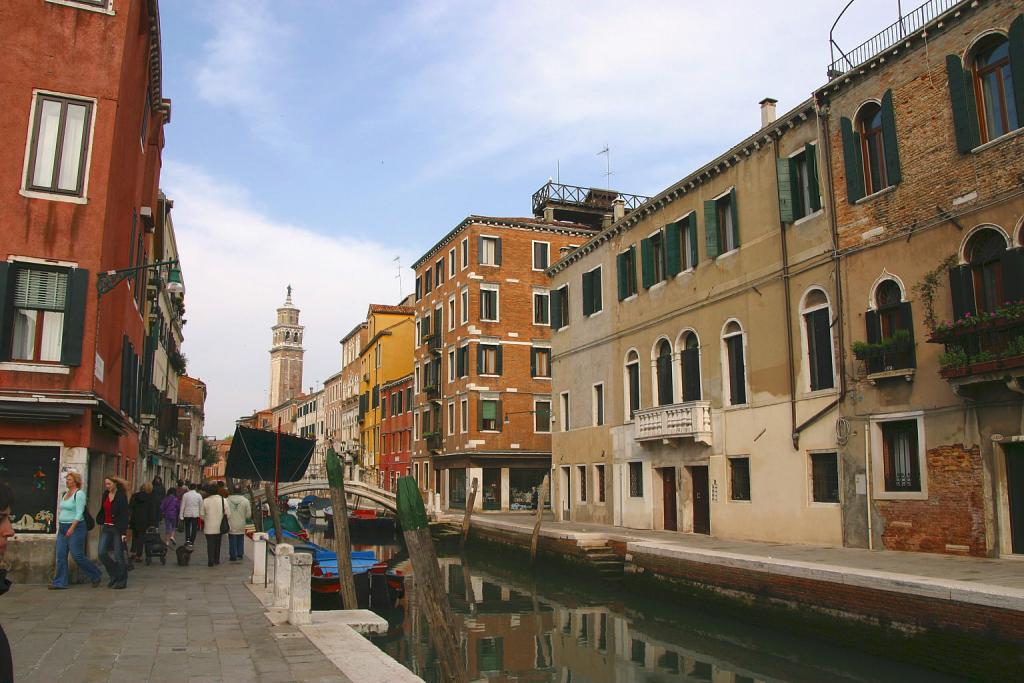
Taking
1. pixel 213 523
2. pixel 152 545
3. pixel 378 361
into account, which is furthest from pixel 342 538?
pixel 378 361

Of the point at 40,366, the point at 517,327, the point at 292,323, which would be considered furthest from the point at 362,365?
the point at 292,323

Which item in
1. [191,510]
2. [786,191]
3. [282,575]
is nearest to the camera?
[282,575]

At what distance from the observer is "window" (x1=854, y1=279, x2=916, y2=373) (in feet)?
46.0

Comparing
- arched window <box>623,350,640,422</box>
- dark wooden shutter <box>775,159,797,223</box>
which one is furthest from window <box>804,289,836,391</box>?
arched window <box>623,350,640,422</box>

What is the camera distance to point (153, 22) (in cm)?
1574

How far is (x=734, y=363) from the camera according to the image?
62.2 feet

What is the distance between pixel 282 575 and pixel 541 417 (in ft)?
91.3

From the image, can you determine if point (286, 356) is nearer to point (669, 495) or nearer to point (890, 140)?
point (669, 495)

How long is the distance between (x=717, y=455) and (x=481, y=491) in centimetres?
1857

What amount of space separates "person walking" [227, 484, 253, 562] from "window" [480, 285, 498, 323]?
21.2m

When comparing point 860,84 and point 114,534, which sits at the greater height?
point 860,84

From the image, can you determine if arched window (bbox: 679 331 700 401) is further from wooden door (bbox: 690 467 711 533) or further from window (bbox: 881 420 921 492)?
window (bbox: 881 420 921 492)

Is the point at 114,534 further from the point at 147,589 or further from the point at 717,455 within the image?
the point at 717,455

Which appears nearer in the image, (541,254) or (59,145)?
(59,145)
